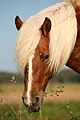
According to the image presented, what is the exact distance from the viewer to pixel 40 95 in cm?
568

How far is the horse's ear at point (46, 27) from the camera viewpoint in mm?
5748

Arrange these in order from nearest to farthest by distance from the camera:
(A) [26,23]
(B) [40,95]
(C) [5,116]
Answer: (B) [40,95] < (A) [26,23] < (C) [5,116]

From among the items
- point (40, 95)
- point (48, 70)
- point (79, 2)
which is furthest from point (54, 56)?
point (79, 2)

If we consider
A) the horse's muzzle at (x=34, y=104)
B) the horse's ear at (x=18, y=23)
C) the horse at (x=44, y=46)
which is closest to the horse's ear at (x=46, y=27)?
the horse at (x=44, y=46)

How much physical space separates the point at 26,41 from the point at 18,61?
1.12 ft

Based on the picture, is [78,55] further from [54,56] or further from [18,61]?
[18,61]

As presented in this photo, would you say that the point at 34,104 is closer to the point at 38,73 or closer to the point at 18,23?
the point at 38,73

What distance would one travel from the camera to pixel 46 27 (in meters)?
5.82

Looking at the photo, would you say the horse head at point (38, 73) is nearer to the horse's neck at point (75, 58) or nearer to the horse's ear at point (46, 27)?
the horse's ear at point (46, 27)

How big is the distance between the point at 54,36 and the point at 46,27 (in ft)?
0.66

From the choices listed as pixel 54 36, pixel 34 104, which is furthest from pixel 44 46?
pixel 34 104

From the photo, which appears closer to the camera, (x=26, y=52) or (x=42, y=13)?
(x=26, y=52)

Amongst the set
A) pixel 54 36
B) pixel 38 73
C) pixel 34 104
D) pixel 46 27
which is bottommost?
pixel 34 104

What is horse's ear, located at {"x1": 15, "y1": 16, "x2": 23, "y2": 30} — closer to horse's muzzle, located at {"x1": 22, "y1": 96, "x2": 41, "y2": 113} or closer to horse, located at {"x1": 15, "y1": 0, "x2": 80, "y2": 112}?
horse, located at {"x1": 15, "y1": 0, "x2": 80, "y2": 112}
